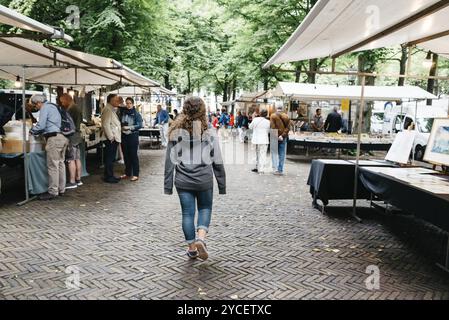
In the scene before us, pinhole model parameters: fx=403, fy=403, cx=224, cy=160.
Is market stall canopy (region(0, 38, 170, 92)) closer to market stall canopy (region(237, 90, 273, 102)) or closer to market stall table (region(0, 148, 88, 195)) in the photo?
market stall table (region(0, 148, 88, 195))

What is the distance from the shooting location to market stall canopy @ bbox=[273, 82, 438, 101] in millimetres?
14594

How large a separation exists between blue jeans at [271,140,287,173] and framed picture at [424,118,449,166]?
5243 millimetres

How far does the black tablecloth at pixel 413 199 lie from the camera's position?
4258mm

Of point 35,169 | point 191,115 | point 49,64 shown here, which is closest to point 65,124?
point 35,169

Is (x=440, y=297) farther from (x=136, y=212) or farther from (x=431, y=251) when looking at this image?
(x=136, y=212)

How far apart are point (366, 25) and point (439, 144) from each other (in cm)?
218

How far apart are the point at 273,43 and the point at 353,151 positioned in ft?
20.5

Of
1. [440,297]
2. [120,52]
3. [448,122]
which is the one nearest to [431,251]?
[440,297]

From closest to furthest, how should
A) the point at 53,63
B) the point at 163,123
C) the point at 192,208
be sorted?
the point at 192,208 < the point at 53,63 < the point at 163,123

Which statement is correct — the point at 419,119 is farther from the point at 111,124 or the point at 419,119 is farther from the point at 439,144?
the point at 111,124

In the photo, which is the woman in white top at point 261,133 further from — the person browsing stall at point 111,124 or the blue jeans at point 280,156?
the person browsing stall at point 111,124

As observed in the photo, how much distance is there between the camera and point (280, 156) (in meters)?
11.3

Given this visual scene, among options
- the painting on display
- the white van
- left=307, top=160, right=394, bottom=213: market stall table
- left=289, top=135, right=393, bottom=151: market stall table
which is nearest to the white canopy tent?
left=307, top=160, right=394, bottom=213: market stall table

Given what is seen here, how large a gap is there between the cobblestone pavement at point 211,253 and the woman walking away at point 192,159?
62 cm
